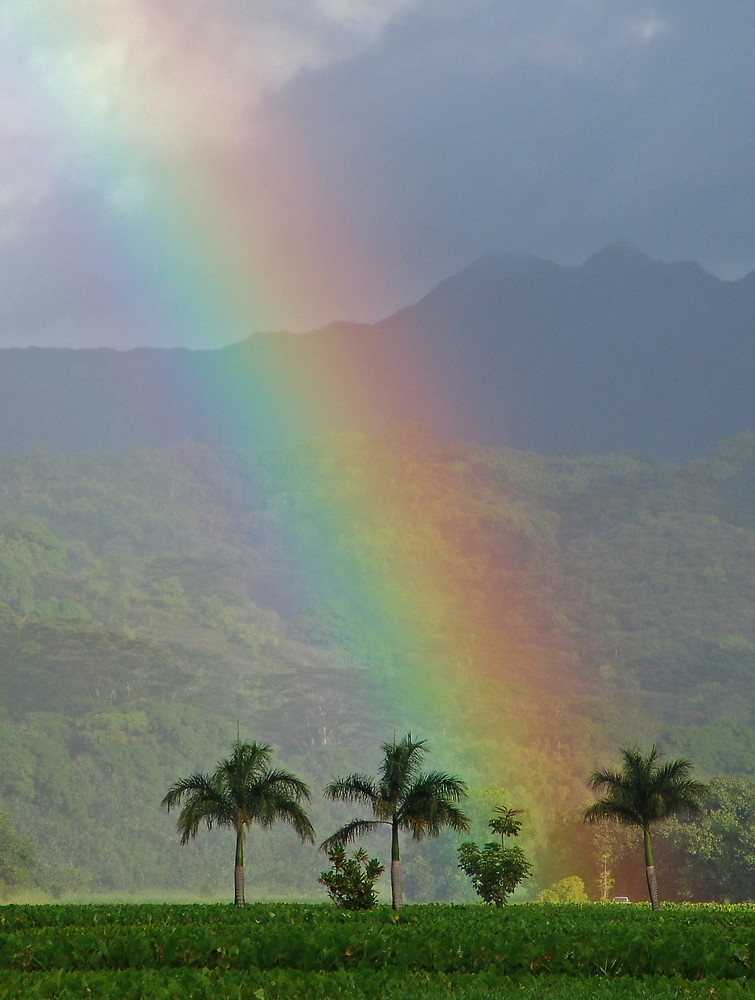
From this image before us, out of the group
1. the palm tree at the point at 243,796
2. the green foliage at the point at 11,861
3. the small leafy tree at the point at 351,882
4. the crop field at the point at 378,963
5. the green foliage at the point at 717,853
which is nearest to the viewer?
the crop field at the point at 378,963

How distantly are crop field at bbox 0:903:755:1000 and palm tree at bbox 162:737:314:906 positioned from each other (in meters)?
22.2

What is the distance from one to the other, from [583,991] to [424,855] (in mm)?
173953

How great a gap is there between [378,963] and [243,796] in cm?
3267

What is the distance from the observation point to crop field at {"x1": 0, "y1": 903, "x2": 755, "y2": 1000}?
891 inches

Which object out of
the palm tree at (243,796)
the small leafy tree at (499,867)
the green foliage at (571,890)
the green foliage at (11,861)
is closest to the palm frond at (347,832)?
the palm tree at (243,796)

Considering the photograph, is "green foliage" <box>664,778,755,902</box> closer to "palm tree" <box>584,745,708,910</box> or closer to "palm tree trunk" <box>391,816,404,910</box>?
"palm tree" <box>584,745,708,910</box>

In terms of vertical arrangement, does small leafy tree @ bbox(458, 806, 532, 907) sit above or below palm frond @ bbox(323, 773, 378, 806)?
below

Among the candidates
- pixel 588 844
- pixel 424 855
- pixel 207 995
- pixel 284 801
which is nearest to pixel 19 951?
pixel 207 995

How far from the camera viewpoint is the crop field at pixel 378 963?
22.6 m

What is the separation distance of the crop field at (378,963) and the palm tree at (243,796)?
22.2 m

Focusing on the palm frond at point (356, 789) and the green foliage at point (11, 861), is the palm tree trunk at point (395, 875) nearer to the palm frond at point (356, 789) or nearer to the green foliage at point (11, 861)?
the palm frond at point (356, 789)

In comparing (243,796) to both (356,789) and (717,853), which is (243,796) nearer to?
(356,789)

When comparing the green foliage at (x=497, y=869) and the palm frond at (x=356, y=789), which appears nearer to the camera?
the palm frond at (x=356, y=789)

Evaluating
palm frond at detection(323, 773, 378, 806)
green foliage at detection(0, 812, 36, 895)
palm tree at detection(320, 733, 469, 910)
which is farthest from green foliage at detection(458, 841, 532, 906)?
green foliage at detection(0, 812, 36, 895)
